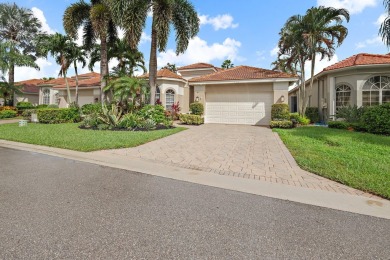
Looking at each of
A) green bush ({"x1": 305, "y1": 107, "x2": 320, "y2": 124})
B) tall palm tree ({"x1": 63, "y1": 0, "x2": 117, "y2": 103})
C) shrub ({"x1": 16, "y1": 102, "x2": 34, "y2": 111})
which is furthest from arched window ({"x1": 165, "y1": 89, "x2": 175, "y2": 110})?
shrub ({"x1": 16, "y1": 102, "x2": 34, "y2": 111})

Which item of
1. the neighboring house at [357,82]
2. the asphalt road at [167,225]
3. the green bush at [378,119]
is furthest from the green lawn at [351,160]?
the neighboring house at [357,82]

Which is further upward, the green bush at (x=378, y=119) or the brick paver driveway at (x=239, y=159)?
the green bush at (x=378, y=119)

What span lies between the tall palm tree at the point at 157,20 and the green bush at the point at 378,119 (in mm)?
11872

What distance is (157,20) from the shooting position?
1389 cm

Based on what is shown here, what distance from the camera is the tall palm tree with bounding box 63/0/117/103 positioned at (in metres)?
15.4

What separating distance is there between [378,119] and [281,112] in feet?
18.4

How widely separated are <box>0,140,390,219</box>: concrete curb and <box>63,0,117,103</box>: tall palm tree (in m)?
11.5

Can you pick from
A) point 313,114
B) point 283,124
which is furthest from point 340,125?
point 313,114

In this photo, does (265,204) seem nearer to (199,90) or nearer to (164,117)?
(164,117)

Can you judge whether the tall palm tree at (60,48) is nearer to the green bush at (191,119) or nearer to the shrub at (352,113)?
the green bush at (191,119)

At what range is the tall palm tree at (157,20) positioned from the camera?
1348cm

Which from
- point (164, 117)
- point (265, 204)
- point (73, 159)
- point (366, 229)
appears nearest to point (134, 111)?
point (164, 117)

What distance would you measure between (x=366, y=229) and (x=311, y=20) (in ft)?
55.6

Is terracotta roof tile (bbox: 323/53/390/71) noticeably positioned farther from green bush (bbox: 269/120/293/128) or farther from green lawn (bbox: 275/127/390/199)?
green lawn (bbox: 275/127/390/199)
